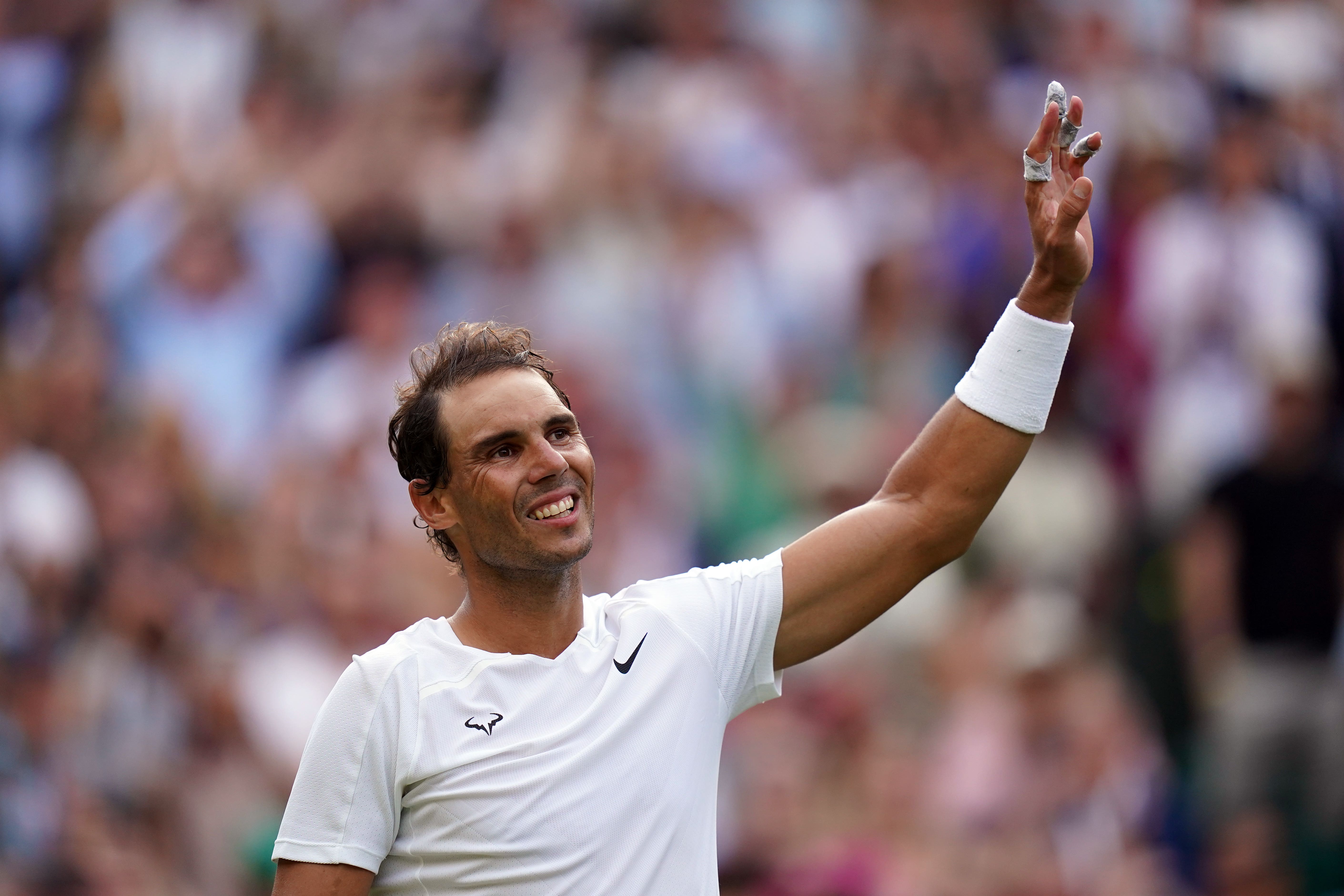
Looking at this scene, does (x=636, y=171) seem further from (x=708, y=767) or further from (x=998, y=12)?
(x=708, y=767)

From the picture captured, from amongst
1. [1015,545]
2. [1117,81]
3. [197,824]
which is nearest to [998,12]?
[1117,81]

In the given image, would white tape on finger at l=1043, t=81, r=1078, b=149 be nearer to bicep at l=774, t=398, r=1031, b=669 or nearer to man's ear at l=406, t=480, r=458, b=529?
bicep at l=774, t=398, r=1031, b=669

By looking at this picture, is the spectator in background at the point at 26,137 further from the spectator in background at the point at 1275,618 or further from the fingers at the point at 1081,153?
the fingers at the point at 1081,153

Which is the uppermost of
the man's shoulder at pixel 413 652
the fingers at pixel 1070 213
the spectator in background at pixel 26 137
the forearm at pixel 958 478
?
the spectator in background at pixel 26 137

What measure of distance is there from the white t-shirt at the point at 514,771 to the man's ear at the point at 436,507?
206 millimetres

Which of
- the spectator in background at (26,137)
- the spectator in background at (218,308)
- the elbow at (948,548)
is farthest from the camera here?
the spectator in background at (26,137)

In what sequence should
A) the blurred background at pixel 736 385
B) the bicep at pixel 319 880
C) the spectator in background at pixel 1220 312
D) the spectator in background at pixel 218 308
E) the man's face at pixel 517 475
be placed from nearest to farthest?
the bicep at pixel 319 880, the man's face at pixel 517 475, the blurred background at pixel 736 385, the spectator in background at pixel 1220 312, the spectator in background at pixel 218 308

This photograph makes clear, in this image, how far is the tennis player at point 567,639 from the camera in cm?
314

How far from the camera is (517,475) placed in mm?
3344

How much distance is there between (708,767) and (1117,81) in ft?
22.4

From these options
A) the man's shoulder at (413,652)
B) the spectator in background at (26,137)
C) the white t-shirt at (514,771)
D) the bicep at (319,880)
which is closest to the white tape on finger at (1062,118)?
the white t-shirt at (514,771)

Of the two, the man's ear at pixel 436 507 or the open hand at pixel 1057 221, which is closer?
the open hand at pixel 1057 221

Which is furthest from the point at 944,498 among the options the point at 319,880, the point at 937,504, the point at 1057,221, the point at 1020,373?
the point at 319,880

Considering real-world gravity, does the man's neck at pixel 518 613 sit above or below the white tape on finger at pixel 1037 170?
below
